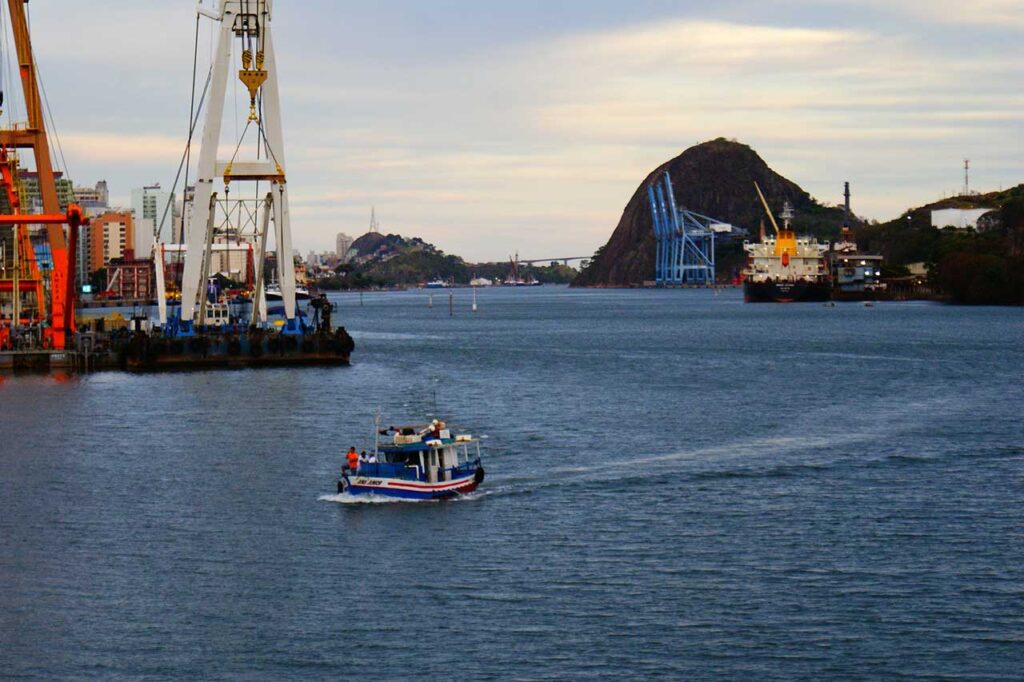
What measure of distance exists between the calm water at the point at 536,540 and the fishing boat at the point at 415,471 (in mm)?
→ 718

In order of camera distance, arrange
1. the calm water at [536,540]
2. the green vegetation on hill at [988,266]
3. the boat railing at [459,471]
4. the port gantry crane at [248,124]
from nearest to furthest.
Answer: the calm water at [536,540]
the boat railing at [459,471]
the port gantry crane at [248,124]
the green vegetation on hill at [988,266]

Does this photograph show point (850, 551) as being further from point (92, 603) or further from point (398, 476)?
point (92, 603)

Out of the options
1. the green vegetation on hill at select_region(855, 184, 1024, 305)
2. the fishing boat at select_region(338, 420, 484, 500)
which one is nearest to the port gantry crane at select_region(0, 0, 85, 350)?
the fishing boat at select_region(338, 420, 484, 500)

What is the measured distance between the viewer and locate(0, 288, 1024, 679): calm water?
27812 millimetres

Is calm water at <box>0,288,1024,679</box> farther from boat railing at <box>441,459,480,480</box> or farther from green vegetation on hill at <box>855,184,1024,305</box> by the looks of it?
green vegetation on hill at <box>855,184,1024,305</box>

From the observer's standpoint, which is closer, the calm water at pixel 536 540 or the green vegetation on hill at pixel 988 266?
the calm water at pixel 536 540

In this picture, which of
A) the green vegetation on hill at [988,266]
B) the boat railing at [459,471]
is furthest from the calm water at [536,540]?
the green vegetation on hill at [988,266]

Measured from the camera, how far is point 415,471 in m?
41.5

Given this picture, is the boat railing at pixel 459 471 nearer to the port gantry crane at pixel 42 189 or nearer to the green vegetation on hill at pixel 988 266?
the port gantry crane at pixel 42 189

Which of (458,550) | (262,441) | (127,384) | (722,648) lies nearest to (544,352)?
(127,384)

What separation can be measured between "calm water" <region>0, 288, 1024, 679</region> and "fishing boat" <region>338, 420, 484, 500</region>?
28.3 inches

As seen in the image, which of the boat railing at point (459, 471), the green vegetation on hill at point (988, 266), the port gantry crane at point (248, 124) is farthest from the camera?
the green vegetation on hill at point (988, 266)

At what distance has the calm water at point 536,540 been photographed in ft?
Result: 91.2

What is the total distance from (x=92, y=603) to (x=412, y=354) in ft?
237
